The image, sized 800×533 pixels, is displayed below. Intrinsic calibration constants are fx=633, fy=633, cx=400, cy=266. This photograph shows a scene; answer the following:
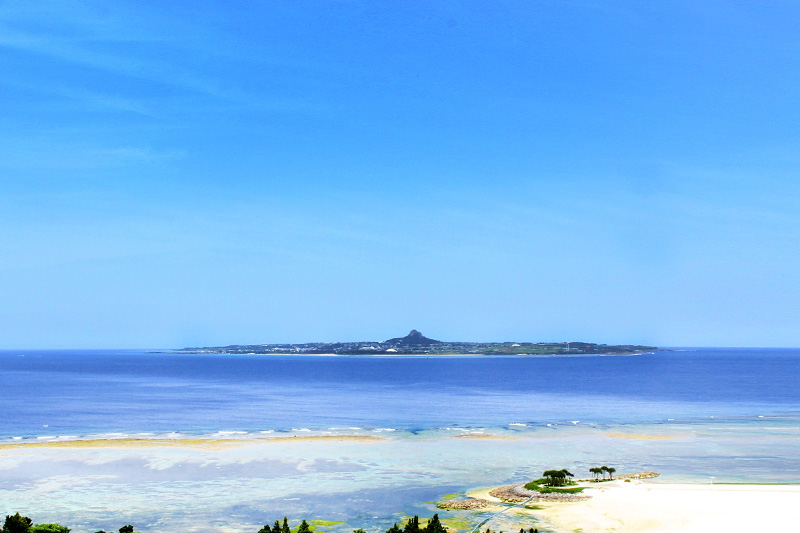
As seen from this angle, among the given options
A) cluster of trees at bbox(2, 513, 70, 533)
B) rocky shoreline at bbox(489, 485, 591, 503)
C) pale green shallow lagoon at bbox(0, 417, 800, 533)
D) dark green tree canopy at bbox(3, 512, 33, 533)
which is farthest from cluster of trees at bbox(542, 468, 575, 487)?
dark green tree canopy at bbox(3, 512, 33, 533)

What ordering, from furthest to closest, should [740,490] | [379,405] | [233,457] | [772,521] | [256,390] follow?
[256,390] < [379,405] < [233,457] < [740,490] < [772,521]

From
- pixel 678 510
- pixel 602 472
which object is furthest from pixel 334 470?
pixel 678 510

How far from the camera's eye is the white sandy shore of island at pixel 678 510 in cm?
3098

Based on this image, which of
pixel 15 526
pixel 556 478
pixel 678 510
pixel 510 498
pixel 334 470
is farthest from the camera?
pixel 334 470

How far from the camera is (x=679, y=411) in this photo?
80.1m

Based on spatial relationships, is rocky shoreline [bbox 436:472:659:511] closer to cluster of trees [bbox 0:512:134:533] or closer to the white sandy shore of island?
the white sandy shore of island

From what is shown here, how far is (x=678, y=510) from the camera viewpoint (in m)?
33.6

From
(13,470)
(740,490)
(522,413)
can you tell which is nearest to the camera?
(740,490)

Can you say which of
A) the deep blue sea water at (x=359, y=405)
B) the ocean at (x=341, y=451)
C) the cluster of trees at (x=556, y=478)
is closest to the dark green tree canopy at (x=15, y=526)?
the ocean at (x=341, y=451)

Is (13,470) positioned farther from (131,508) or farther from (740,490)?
(740,490)

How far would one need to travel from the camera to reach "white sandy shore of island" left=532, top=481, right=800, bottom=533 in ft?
102

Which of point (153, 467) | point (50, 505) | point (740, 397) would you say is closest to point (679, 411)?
point (740, 397)

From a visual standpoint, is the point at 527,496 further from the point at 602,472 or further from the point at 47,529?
the point at 47,529

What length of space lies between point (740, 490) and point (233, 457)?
34281 mm
